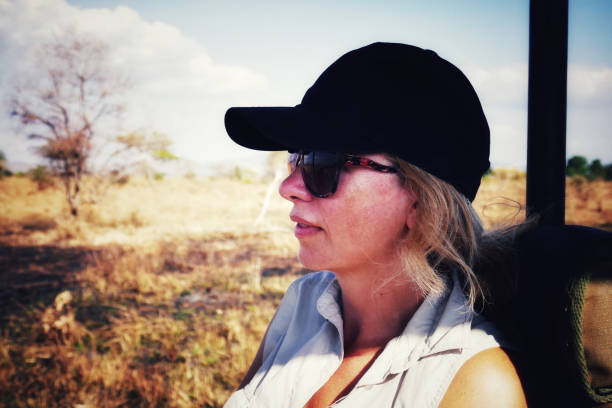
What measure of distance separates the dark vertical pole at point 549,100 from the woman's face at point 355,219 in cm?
75

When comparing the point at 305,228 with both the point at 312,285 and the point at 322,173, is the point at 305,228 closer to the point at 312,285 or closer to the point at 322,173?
the point at 322,173

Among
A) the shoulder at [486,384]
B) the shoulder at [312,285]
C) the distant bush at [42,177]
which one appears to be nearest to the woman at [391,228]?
the shoulder at [486,384]

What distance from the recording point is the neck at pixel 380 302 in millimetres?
1351

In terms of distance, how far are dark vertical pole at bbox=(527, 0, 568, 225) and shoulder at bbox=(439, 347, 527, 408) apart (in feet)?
2.58

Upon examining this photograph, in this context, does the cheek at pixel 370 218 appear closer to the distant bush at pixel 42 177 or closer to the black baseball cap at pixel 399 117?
the black baseball cap at pixel 399 117

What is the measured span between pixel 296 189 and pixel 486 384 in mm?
911

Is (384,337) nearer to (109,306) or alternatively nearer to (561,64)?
(561,64)

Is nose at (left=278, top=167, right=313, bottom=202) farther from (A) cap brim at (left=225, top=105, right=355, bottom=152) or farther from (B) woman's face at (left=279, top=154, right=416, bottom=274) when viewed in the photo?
(A) cap brim at (left=225, top=105, right=355, bottom=152)

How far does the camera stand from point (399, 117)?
108 cm

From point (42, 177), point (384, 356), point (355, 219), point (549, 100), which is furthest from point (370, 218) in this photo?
point (42, 177)

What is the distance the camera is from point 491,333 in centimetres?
111

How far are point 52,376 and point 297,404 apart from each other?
3.02 m

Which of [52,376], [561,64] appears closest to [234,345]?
[52,376]

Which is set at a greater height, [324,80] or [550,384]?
[324,80]
